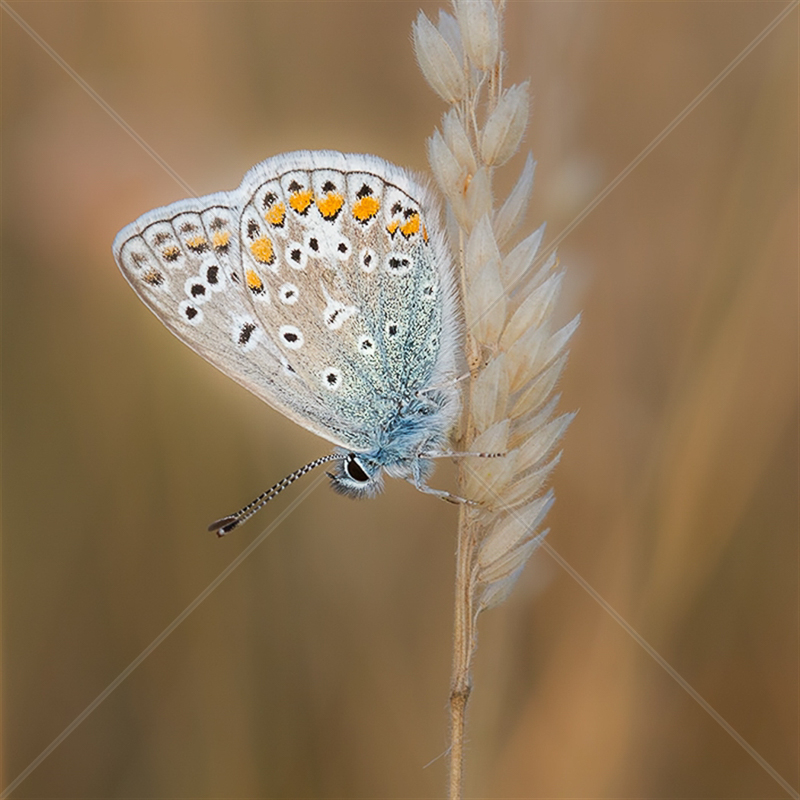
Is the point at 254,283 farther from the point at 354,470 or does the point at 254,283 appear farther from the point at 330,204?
the point at 354,470

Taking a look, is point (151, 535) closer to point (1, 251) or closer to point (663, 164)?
point (1, 251)

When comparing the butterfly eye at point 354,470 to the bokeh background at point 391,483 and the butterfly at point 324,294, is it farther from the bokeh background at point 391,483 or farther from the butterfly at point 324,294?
the bokeh background at point 391,483

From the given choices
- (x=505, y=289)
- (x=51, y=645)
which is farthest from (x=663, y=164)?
(x=51, y=645)

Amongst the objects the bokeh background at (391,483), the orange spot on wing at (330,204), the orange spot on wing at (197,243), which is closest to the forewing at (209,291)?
the orange spot on wing at (197,243)

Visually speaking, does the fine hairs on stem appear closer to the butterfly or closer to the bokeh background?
the butterfly

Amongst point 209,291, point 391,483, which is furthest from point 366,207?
point 391,483
